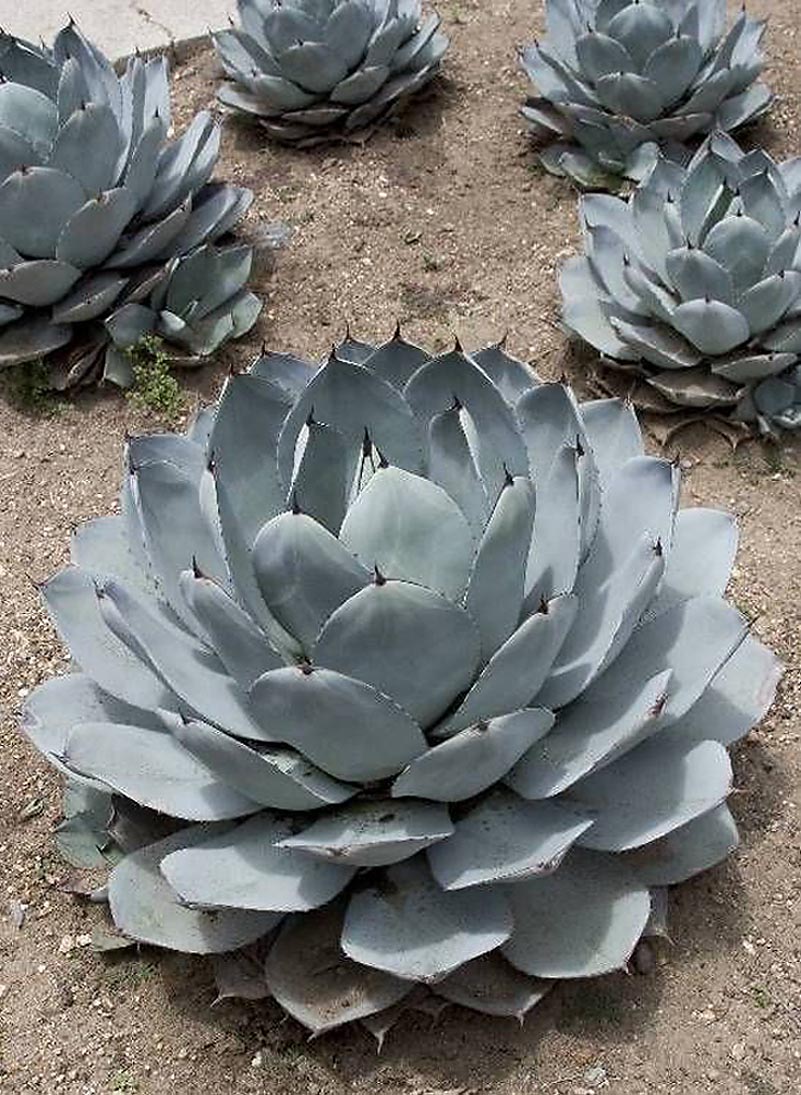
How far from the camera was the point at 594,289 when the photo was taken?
311cm

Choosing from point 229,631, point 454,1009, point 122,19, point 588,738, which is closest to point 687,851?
point 588,738

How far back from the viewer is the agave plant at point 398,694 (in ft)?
5.58

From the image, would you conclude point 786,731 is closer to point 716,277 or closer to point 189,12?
point 716,277

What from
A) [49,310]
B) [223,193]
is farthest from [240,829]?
[223,193]

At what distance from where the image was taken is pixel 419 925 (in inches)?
70.2

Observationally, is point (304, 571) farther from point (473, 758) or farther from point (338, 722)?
point (473, 758)

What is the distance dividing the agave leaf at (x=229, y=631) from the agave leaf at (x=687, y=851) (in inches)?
23.4

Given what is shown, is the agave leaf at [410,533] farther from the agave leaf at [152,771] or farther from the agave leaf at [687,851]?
the agave leaf at [687,851]

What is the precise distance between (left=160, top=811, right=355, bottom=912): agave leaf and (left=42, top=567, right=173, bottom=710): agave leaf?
0.81 ft

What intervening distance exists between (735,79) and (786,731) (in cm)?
197

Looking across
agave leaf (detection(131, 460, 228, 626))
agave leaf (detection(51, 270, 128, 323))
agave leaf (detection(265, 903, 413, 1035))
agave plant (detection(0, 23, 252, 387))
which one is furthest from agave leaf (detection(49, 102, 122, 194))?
agave leaf (detection(265, 903, 413, 1035))

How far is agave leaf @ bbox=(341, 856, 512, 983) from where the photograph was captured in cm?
172

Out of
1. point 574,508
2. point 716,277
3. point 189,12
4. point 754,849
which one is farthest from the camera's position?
point 189,12

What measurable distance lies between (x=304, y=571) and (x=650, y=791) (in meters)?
0.57
